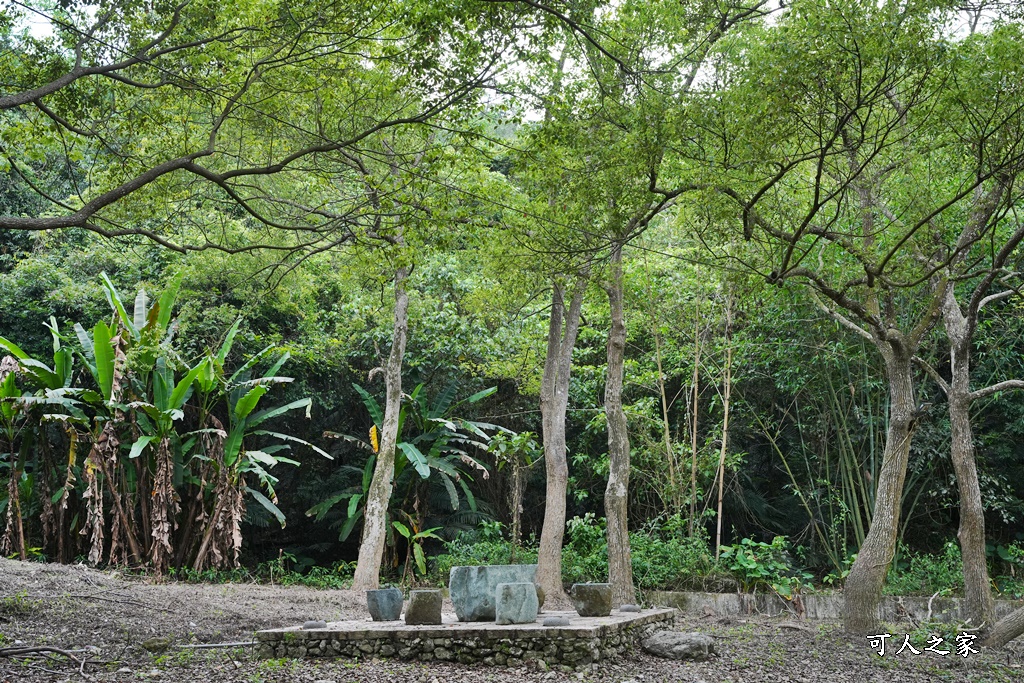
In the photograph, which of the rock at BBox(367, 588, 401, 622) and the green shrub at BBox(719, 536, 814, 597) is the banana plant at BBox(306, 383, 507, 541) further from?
the rock at BBox(367, 588, 401, 622)

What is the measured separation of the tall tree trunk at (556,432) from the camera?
9.55 metres

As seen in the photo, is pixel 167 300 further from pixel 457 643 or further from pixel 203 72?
pixel 457 643

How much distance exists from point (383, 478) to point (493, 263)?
3.39 m

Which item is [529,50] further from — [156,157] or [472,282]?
[472,282]

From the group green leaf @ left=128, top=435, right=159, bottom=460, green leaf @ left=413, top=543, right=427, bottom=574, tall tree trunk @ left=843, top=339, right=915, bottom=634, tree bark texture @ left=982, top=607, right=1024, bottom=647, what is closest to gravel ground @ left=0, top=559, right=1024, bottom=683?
tree bark texture @ left=982, top=607, right=1024, bottom=647

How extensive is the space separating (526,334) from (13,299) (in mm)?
7682

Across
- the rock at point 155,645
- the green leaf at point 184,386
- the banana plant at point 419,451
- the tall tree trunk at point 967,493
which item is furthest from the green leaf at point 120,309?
the tall tree trunk at point 967,493

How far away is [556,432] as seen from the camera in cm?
984

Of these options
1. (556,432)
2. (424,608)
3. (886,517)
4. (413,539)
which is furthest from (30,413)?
(886,517)

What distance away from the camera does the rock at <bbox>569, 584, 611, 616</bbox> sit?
717 cm

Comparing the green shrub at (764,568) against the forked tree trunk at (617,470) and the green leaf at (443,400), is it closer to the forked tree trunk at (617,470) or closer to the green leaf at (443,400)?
the forked tree trunk at (617,470)

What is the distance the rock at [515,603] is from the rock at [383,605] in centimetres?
98

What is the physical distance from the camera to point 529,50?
6.14m

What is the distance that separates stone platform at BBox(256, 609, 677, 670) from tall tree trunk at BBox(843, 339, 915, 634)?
9.66 ft
